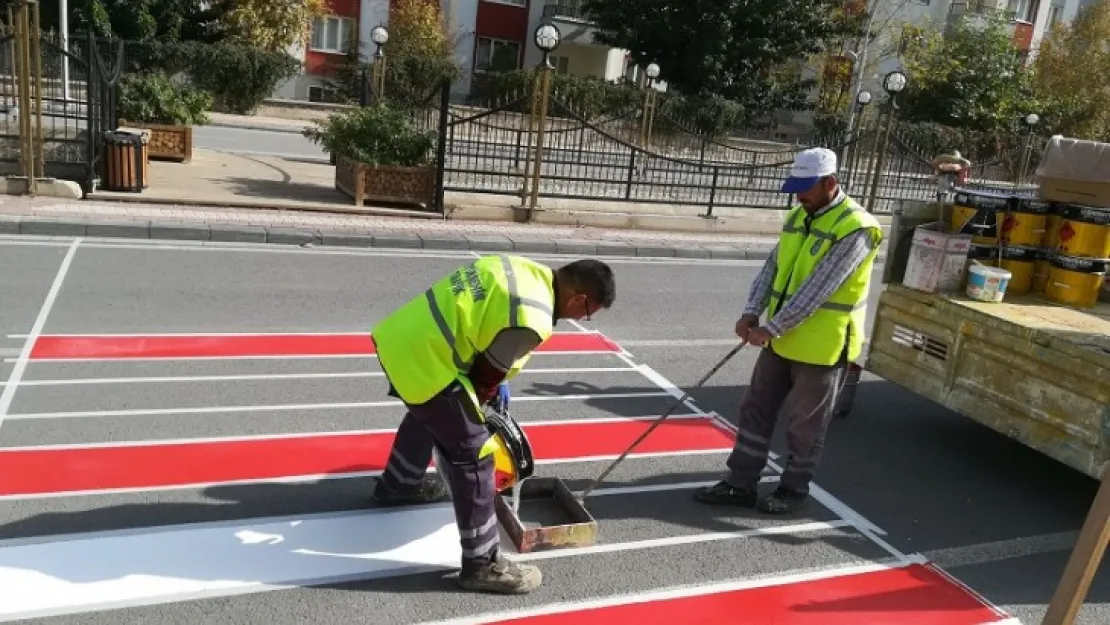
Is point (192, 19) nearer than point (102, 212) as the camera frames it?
No

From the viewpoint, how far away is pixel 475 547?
12.6 feet

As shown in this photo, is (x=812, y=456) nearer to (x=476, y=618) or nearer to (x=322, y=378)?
(x=476, y=618)

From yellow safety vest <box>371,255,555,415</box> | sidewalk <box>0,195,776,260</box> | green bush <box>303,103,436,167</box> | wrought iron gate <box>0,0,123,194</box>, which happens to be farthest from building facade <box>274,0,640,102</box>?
yellow safety vest <box>371,255,555,415</box>

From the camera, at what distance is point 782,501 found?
4973 mm

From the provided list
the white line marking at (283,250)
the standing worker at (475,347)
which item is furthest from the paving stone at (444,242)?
the standing worker at (475,347)

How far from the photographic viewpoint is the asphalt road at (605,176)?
14469mm

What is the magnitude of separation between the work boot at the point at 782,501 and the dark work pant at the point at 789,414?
34mm

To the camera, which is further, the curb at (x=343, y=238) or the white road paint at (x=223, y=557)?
the curb at (x=343, y=238)

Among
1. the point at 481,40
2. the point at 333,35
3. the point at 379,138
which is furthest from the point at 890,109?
the point at 481,40

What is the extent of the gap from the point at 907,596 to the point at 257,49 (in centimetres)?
2866

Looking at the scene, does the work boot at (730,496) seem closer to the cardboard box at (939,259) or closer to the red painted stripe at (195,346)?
the cardboard box at (939,259)

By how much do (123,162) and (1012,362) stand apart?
1096 centimetres

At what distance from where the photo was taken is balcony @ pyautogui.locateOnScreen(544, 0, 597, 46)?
129ft

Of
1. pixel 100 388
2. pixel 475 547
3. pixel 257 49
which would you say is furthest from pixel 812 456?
pixel 257 49
